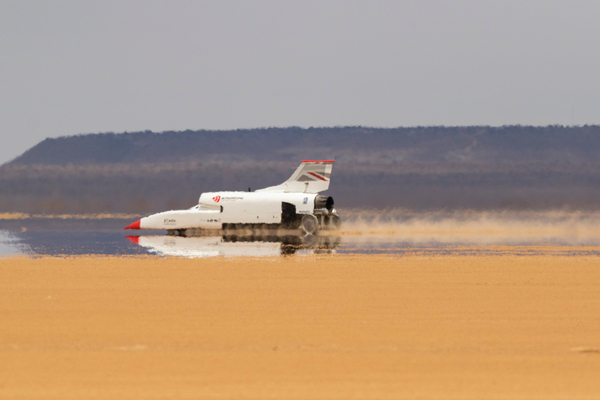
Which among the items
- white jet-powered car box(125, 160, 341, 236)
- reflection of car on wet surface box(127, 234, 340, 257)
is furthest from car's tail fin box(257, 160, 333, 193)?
reflection of car on wet surface box(127, 234, 340, 257)

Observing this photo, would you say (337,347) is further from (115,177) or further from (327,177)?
(115,177)

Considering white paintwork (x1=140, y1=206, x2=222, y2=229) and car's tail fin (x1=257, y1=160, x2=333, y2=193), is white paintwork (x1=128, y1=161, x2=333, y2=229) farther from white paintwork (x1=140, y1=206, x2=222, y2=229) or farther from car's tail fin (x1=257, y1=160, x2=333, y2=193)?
car's tail fin (x1=257, y1=160, x2=333, y2=193)

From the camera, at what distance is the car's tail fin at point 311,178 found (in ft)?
157

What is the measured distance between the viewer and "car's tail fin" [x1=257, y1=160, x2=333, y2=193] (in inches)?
1881

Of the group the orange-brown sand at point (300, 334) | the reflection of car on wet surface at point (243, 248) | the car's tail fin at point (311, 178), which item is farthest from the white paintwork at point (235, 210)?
the orange-brown sand at point (300, 334)

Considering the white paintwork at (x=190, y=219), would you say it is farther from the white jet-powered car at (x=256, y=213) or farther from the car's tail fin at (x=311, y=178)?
the car's tail fin at (x=311, y=178)

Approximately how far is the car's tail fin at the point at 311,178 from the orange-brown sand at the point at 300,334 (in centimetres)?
2546

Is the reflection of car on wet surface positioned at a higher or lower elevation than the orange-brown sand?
higher

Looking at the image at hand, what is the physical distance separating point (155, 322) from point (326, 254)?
1585 centimetres

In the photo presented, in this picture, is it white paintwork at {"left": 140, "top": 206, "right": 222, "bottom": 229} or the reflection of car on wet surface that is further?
white paintwork at {"left": 140, "top": 206, "right": 222, "bottom": 229}

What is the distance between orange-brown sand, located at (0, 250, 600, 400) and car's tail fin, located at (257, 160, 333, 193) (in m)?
25.5

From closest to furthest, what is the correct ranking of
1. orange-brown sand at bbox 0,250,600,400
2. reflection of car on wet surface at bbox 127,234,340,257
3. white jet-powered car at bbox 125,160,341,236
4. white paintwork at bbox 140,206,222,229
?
orange-brown sand at bbox 0,250,600,400
reflection of car on wet surface at bbox 127,234,340,257
white jet-powered car at bbox 125,160,341,236
white paintwork at bbox 140,206,222,229

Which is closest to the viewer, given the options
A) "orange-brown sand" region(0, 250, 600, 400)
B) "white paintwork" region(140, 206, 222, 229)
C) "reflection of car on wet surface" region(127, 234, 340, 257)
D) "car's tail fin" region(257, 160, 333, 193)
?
"orange-brown sand" region(0, 250, 600, 400)

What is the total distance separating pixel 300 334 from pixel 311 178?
35.8 m
